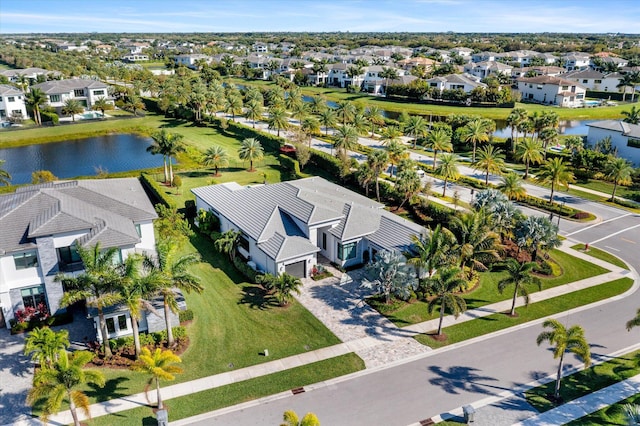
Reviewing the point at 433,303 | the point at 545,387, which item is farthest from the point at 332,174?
the point at 545,387

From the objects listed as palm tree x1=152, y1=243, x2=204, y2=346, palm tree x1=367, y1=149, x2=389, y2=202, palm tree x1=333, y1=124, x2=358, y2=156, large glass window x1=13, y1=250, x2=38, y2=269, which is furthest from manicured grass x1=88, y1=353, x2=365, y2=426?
palm tree x1=333, y1=124, x2=358, y2=156

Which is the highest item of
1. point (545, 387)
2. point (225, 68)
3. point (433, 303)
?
point (225, 68)

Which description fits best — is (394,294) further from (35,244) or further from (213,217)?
(35,244)

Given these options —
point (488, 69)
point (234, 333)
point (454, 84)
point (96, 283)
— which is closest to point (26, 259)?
point (96, 283)

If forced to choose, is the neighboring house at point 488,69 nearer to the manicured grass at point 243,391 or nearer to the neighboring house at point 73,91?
the neighboring house at point 73,91

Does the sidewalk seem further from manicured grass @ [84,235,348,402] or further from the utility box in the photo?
the utility box

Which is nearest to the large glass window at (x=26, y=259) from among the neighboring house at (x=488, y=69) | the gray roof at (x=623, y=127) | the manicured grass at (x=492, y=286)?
the manicured grass at (x=492, y=286)

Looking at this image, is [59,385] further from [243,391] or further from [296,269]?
[296,269]
